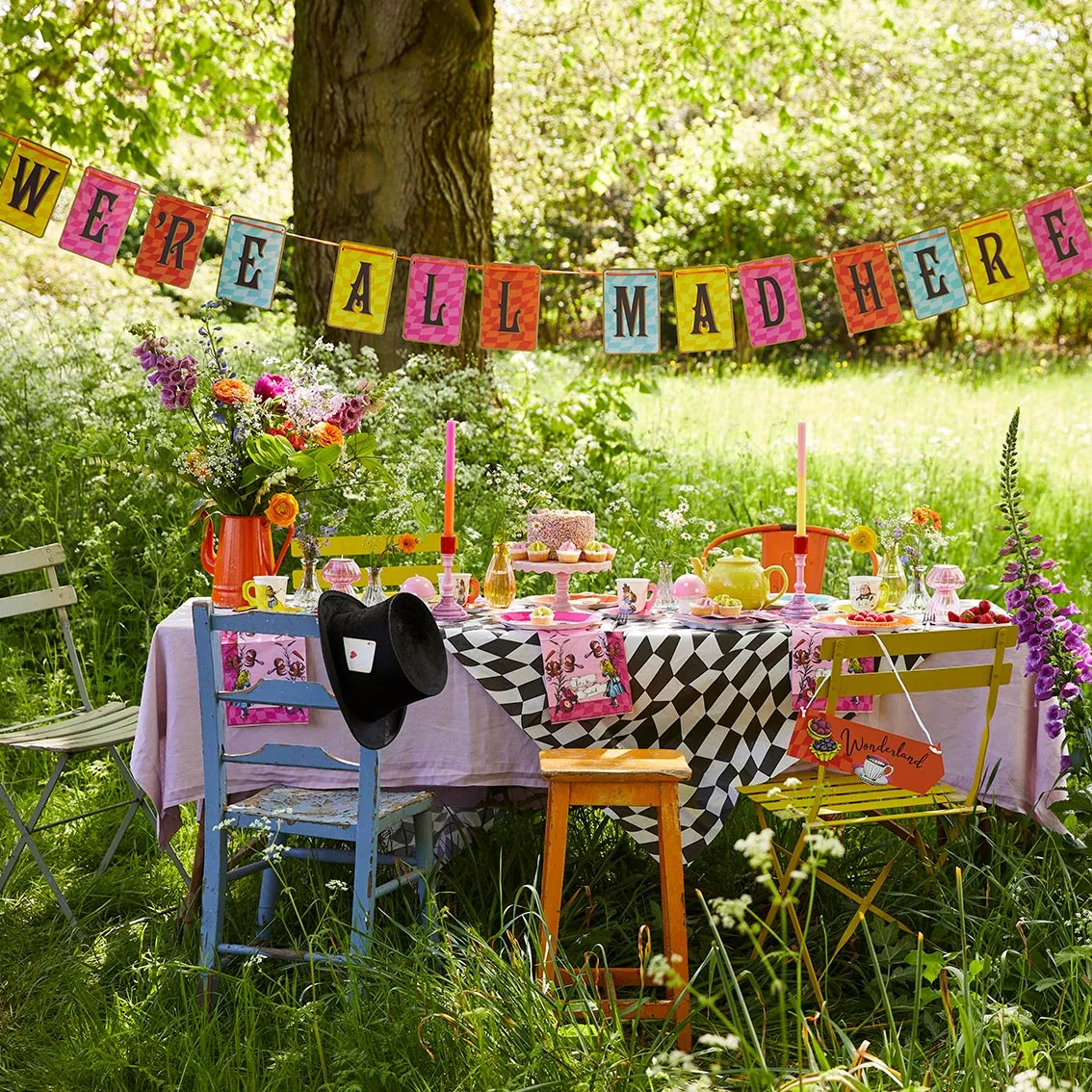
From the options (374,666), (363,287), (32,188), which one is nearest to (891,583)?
(374,666)

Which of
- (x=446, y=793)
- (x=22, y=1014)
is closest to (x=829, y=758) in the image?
(x=446, y=793)

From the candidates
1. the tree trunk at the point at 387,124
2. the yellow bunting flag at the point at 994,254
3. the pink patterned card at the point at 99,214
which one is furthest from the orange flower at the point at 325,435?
the tree trunk at the point at 387,124

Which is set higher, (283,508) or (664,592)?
(283,508)

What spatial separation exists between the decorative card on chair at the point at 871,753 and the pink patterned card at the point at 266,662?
1.24 m

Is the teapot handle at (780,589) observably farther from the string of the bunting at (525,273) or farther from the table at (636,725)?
the string of the bunting at (525,273)

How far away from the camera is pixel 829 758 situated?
2.84 m

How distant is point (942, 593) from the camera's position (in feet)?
11.0

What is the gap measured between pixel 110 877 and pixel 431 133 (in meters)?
3.72

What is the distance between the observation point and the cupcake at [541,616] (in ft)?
10.5

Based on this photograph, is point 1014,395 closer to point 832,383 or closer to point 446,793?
point 832,383

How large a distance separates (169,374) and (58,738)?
107cm

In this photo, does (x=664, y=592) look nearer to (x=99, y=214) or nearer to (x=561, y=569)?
(x=561, y=569)

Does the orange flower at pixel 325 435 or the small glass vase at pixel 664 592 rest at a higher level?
the orange flower at pixel 325 435

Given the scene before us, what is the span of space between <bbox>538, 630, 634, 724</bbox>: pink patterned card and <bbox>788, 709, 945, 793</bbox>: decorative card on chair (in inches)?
18.0
